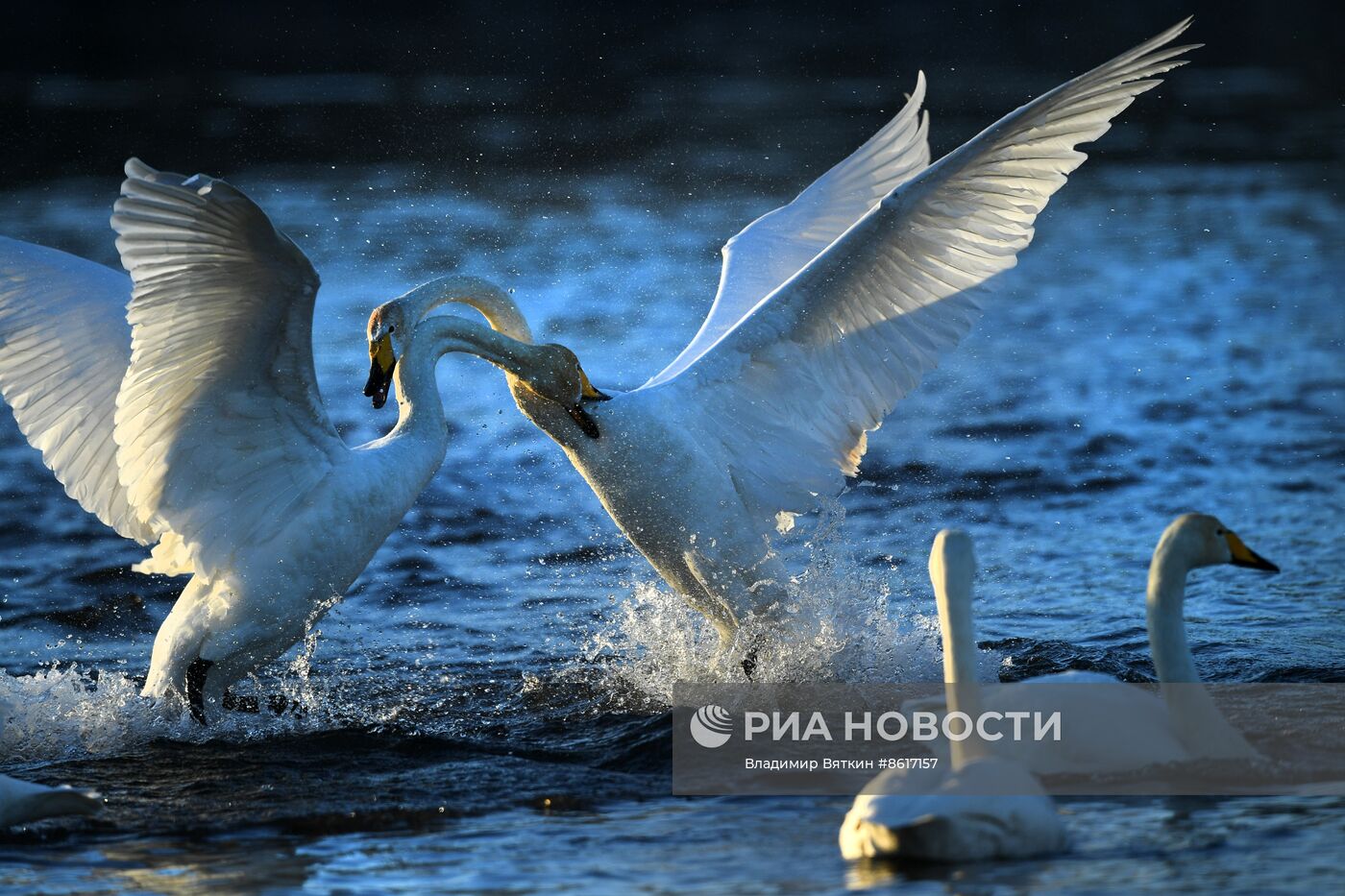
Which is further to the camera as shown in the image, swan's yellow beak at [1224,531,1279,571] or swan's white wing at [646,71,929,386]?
swan's white wing at [646,71,929,386]

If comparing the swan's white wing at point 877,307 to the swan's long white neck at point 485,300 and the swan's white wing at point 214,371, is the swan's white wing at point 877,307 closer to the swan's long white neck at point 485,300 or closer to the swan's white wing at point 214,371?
the swan's long white neck at point 485,300

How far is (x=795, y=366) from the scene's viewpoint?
853 cm

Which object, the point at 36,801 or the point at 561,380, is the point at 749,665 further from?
the point at 36,801

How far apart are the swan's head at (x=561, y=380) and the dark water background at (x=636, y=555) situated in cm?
117

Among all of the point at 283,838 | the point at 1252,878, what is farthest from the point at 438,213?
the point at 1252,878

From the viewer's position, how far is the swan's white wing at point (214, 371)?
23.1 feet

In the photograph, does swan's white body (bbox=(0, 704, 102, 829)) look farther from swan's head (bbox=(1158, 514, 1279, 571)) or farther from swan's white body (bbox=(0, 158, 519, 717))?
swan's head (bbox=(1158, 514, 1279, 571))

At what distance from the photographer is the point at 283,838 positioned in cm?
661

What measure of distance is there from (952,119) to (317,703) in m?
13.4

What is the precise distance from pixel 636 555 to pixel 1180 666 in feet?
14.7

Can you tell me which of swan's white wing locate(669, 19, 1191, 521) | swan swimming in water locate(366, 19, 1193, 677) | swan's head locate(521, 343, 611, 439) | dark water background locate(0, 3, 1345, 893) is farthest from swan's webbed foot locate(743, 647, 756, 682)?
swan's head locate(521, 343, 611, 439)

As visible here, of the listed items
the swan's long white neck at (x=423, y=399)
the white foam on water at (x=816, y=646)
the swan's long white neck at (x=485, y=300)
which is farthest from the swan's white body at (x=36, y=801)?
the swan's long white neck at (x=485, y=300)

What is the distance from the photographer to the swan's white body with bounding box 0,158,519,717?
7086mm

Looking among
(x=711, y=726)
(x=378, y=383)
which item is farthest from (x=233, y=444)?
(x=711, y=726)
